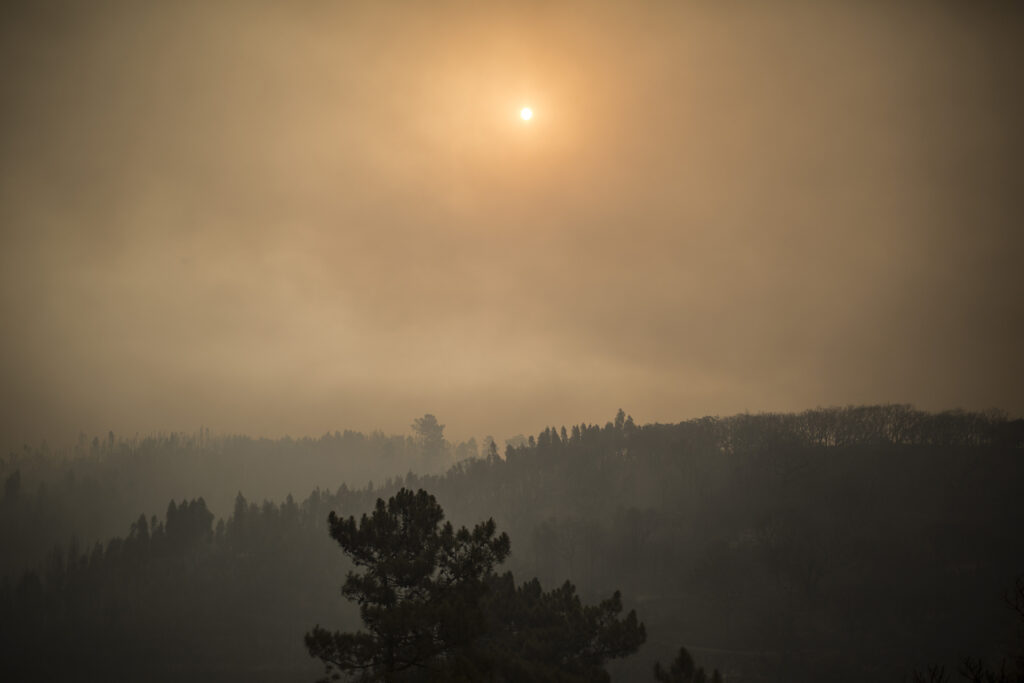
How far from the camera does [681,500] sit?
174m

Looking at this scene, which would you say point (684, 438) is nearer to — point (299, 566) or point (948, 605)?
point (948, 605)

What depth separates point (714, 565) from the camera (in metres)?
131

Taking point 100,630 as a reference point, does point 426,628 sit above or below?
above

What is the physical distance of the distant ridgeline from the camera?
106m

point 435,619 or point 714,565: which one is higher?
point 435,619

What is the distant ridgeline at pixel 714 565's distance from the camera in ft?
349

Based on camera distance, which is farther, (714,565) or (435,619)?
(714,565)

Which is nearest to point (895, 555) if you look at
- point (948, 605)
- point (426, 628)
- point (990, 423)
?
point (948, 605)

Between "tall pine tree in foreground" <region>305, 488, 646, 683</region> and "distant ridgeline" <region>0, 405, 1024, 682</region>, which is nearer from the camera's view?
"tall pine tree in foreground" <region>305, 488, 646, 683</region>

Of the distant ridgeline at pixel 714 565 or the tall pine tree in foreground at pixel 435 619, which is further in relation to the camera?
the distant ridgeline at pixel 714 565

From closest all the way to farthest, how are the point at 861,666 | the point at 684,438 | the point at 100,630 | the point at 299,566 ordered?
the point at 861,666 < the point at 100,630 < the point at 299,566 < the point at 684,438

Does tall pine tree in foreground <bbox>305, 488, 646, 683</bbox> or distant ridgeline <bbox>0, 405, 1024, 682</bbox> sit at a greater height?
tall pine tree in foreground <bbox>305, 488, 646, 683</bbox>

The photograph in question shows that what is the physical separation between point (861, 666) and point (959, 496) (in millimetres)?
68559

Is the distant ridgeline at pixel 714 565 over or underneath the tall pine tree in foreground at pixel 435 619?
underneath
